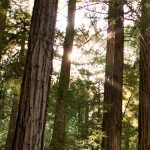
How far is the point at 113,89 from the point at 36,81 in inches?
217

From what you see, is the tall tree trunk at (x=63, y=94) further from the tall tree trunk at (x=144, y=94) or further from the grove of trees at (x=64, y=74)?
the tall tree trunk at (x=144, y=94)

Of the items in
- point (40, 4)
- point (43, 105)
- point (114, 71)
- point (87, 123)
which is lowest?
point (43, 105)

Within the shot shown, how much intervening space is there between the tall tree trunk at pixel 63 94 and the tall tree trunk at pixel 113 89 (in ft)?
3.77

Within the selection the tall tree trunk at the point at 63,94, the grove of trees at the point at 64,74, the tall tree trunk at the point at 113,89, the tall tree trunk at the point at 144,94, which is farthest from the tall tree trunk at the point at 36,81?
the tall tree trunk at the point at 113,89

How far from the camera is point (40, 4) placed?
4.36 meters

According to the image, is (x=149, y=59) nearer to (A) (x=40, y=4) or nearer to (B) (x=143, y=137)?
(B) (x=143, y=137)

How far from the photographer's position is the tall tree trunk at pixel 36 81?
3918mm

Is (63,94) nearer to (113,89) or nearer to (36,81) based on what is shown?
(113,89)

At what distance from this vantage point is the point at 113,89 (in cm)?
935

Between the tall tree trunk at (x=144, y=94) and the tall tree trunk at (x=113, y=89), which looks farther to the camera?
the tall tree trunk at (x=113, y=89)

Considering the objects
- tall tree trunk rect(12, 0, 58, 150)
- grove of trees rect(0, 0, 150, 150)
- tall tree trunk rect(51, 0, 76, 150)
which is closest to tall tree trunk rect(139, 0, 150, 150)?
grove of trees rect(0, 0, 150, 150)

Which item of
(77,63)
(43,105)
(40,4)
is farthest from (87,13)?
(77,63)

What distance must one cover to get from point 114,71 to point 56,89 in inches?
94.4

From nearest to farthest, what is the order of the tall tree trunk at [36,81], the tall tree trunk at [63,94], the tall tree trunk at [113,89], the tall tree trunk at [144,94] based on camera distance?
the tall tree trunk at [36,81] < the tall tree trunk at [63,94] < the tall tree trunk at [144,94] < the tall tree trunk at [113,89]
